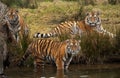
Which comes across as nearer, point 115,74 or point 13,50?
point 115,74

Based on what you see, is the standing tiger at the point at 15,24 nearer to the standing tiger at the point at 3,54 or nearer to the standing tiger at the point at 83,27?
the standing tiger at the point at 83,27

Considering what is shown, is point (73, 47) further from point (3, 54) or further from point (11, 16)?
point (11, 16)

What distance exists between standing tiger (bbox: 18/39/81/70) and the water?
0.24 metres

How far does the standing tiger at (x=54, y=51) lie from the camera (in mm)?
15227

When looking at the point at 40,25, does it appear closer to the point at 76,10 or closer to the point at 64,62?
the point at 76,10

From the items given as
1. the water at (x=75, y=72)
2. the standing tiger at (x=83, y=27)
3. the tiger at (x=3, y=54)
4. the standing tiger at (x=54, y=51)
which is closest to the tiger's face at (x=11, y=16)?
the standing tiger at (x=83, y=27)

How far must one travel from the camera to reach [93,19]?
18547 mm

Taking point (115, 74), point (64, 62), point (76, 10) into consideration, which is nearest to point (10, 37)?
point (64, 62)

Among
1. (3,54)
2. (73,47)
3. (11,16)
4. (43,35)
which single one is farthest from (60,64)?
(11,16)

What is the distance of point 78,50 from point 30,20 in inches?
242

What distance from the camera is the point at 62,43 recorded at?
50.8 feet

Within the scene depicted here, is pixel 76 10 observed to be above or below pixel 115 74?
above

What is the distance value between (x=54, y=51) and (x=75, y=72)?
80 centimetres

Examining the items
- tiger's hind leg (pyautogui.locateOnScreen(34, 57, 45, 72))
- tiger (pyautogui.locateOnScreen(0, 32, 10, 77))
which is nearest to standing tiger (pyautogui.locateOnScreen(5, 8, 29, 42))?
tiger's hind leg (pyautogui.locateOnScreen(34, 57, 45, 72))
